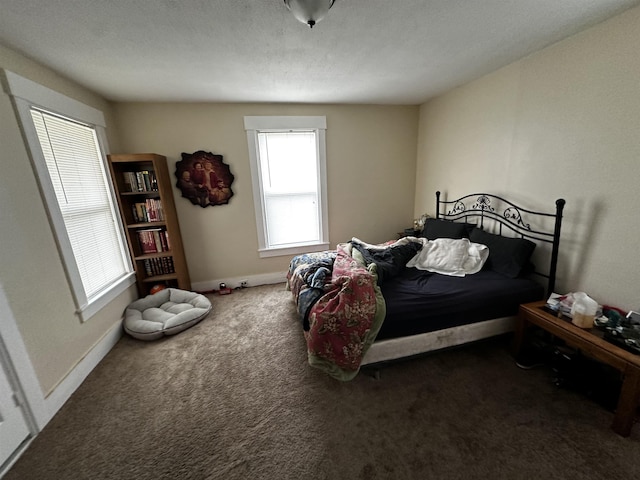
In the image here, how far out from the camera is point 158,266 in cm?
303

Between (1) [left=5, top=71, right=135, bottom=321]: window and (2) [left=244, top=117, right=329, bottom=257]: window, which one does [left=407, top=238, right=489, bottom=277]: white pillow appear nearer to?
(2) [left=244, top=117, right=329, bottom=257]: window

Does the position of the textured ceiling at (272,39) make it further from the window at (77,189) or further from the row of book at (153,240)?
the row of book at (153,240)

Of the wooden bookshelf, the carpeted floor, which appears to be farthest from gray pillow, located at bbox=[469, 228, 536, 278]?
the wooden bookshelf

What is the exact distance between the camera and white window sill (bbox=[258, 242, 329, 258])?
350cm

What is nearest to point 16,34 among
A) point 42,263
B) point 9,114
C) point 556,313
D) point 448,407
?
point 9,114

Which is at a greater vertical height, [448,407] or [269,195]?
[269,195]

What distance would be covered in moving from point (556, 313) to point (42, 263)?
3667 millimetres

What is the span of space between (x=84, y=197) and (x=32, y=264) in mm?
848

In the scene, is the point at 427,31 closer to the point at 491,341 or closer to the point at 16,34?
the point at 491,341

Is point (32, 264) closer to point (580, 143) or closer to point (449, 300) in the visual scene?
point (449, 300)

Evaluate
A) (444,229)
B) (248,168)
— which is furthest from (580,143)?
(248,168)

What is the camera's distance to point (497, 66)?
2.31 m

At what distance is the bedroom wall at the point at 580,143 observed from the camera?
161cm

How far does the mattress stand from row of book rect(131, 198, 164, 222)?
2.64 meters
